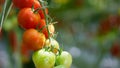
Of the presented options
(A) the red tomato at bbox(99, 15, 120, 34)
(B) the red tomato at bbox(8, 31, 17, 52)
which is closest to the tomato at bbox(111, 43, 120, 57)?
(A) the red tomato at bbox(99, 15, 120, 34)

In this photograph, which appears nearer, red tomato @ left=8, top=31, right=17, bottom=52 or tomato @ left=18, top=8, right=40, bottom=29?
tomato @ left=18, top=8, right=40, bottom=29

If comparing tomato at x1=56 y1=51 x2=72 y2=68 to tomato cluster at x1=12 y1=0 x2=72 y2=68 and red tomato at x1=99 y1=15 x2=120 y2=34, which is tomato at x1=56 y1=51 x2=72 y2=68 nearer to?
tomato cluster at x1=12 y1=0 x2=72 y2=68

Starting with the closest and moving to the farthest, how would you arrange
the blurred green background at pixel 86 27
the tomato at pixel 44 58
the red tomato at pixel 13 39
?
the tomato at pixel 44 58 → the red tomato at pixel 13 39 → the blurred green background at pixel 86 27

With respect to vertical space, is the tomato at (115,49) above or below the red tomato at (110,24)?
below

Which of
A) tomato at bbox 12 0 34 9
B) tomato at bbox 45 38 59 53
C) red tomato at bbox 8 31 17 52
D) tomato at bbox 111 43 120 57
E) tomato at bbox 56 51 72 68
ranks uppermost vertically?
tomato at bbox 12 0 34 9

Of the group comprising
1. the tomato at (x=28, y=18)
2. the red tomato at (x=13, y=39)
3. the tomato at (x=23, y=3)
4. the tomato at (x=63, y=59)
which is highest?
the tomato at (x=23, y=3)

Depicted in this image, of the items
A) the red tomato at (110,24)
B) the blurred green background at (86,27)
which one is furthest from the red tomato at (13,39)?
the red tomato at (110,24)

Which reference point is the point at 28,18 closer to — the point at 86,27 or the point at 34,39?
the point at 34,39

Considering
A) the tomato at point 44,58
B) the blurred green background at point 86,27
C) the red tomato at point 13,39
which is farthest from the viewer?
the blurred green background at point 86,27

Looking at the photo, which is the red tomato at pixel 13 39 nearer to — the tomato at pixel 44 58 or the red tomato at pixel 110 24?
the red tomato at pixel 110 24

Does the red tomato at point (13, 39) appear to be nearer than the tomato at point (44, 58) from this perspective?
No
